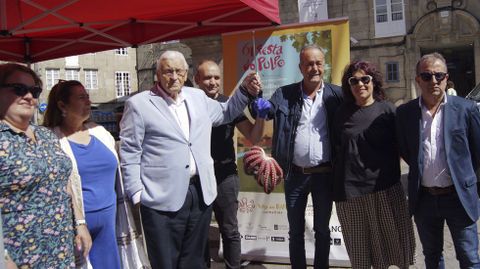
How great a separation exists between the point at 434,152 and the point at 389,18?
67.4 feet

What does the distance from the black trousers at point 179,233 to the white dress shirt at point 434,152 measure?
1569 mm

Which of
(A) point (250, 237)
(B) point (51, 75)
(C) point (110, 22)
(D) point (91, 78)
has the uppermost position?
(B) point (51, 75)

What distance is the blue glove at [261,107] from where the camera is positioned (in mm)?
3334

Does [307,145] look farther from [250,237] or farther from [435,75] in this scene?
[250,237]

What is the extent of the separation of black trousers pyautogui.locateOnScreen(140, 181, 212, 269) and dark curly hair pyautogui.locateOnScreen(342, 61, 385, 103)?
4.41ft

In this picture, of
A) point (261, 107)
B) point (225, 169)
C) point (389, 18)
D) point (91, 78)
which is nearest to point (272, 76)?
point (225, 169)

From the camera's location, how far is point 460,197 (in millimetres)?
3102

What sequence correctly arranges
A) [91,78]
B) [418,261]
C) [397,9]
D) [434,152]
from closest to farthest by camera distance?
[434,152]
[418,261]
[397,9]
[91,78]

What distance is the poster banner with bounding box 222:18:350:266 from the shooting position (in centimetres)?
458

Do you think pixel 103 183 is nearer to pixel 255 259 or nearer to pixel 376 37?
pixel 255 259

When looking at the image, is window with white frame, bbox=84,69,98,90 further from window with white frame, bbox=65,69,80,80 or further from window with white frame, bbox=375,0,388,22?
window with white frame, bbox=375,0,388,22

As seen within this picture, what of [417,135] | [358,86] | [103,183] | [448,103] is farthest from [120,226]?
[448,103]

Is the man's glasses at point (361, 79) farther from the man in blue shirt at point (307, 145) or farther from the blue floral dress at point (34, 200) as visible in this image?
the blue floral dress at point (34, 200)

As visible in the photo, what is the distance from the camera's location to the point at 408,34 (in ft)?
70.7
